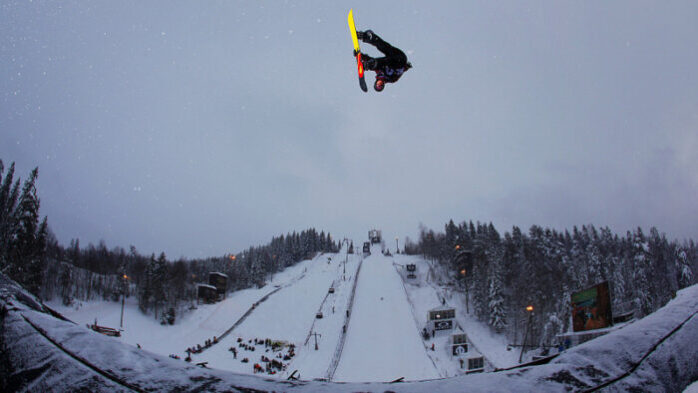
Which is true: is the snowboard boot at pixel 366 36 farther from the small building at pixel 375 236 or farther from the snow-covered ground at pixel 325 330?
the small building at pixel 375 236

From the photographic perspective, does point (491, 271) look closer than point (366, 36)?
No

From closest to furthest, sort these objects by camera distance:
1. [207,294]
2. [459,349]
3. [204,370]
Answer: [204,370]
[459,349]
[207,294]

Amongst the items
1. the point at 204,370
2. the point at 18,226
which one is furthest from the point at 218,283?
the point at 204,370

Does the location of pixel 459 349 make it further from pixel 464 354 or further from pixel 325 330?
pixel 325 330

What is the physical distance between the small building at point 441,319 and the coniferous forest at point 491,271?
10483 mm

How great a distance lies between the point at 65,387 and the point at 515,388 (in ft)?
4.73

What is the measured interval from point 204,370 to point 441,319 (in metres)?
48.3

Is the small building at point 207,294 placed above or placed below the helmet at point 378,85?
below

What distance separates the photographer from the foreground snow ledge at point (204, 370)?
1.00 m

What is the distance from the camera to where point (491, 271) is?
5359cm

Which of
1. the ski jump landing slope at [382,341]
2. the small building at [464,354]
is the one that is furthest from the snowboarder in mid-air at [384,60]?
the small building at [464,354]

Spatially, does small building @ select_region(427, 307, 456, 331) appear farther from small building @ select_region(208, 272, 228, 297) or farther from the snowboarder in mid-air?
the snowboarder in mid-air

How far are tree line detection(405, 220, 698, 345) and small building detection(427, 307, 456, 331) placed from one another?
34.7 feet

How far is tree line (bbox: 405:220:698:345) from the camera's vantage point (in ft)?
133
